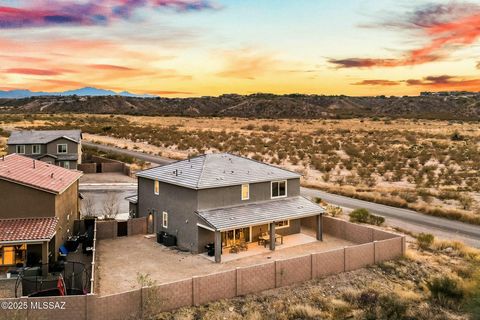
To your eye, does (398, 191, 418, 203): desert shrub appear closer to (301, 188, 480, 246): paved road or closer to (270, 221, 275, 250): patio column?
(301, 188, 480, 246): paved road

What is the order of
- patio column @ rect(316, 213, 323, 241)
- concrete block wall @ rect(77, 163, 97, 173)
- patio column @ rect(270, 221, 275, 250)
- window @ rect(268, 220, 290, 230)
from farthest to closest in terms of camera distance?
concrete block wall @ rect(77, 163, 97, 173), window @ rect(268, 220, 290, 230), patio column @ rect(316, 213, 323, 241), patio column @ rect(270, 221, 275, 250)

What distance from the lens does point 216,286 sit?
838 inches

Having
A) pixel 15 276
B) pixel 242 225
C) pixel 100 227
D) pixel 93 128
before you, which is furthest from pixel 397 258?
pixel 93 128

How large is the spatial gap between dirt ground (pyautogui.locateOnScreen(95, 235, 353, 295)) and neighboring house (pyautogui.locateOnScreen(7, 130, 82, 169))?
31.2 metres

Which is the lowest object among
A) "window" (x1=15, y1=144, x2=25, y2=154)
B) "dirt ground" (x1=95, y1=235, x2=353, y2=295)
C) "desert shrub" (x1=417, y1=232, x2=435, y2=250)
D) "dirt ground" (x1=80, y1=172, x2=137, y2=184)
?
"dirt ground" (x1=95, y1=235, x2=353, y2=295)

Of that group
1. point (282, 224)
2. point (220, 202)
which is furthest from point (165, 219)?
point (282, 224)

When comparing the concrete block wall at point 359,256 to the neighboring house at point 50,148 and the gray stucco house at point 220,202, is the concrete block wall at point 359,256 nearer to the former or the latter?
the gray stucco house at point 220,202

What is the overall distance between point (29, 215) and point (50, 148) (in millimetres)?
35674

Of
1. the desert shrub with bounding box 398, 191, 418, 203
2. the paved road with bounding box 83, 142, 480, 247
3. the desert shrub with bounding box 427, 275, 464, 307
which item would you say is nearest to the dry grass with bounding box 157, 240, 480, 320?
the desert shrub with bounding box 427, 275, 464, 307

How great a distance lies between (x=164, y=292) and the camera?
1994 centimetres

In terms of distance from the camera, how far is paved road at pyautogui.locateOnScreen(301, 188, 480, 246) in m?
33.4

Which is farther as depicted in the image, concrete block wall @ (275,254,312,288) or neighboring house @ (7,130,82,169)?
neighboring house @ (7,130,82,169)

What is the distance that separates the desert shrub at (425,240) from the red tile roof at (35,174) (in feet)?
73.6

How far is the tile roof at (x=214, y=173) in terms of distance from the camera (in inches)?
1158
